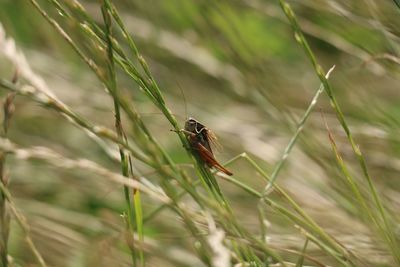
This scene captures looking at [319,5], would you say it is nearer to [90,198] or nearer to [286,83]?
[286,83]

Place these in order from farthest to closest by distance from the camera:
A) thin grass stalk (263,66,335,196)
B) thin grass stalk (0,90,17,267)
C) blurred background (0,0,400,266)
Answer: blurred background (0,0,400,266) → thin grass stalk (263,66,335,196) → thin grass stalk (0,90,17,267)

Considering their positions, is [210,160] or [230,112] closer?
[210,160]

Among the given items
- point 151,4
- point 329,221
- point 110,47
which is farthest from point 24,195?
point 110,47

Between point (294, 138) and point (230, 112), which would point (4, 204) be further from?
point (230, 112)

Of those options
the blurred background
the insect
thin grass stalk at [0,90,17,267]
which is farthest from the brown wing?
thin grass stalk at [0,90,17,267]

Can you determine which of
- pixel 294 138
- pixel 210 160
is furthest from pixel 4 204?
pixel 294 138

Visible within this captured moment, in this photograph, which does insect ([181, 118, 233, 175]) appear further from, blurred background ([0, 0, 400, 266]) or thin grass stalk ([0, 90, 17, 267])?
thin grass stalk ([0, 90, 17, 267])
